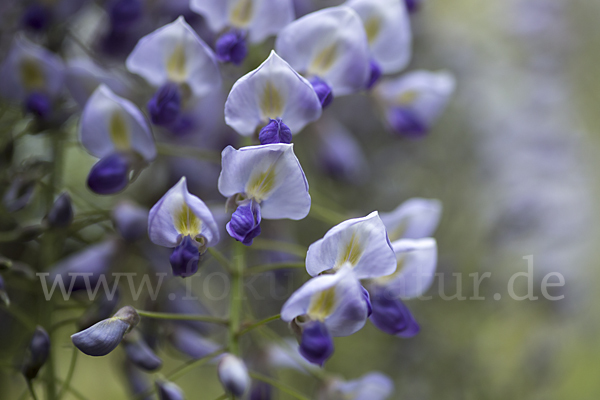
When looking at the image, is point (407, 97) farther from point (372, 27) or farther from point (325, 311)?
point (325, 311)

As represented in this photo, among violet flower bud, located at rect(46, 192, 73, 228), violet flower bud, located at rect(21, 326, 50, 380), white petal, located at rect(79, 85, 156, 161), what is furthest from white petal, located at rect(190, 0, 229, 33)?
violet flower bud, located at rect(21, 326, 50, 380)

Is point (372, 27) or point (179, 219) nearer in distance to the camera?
point (179, 219)

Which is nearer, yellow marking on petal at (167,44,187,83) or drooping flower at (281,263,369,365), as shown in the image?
drooping flower at (281,263,369,365)

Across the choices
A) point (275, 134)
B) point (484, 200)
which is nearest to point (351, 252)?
point (275, 134)

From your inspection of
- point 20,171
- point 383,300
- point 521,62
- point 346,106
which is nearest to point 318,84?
point 383,300

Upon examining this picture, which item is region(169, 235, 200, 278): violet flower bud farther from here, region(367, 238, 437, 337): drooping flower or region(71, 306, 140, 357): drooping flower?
region(367, 238, 437, 337): drooping flower

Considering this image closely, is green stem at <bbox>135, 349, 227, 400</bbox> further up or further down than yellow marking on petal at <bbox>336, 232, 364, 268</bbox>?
further down

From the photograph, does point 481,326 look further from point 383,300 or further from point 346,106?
point 383,300

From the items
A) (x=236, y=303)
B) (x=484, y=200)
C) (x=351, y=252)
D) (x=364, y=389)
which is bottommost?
(x=484, y=200)
